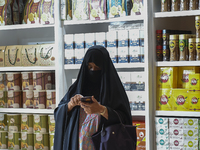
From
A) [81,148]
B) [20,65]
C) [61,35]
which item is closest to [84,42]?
[61,35]

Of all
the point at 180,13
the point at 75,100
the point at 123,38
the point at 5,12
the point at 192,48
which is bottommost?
the point at 75,100

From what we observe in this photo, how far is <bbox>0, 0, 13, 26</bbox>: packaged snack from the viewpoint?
293 centimetres

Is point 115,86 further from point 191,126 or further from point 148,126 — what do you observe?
point 191,126

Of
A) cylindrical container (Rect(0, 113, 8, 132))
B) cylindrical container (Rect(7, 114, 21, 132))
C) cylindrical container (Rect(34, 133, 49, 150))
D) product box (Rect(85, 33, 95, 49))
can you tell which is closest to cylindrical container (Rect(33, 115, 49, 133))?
cylindrical container (Rect(34, 133, 49, 150))

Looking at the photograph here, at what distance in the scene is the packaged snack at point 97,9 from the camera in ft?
8.51

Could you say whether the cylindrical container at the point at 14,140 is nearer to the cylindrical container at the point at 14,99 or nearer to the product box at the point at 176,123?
the cylindrical container at the point at 14,99

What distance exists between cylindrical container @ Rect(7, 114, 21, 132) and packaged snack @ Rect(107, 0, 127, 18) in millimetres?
1411

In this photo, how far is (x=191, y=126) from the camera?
Answer: 2416 mm

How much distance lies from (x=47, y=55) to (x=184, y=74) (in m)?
1.31

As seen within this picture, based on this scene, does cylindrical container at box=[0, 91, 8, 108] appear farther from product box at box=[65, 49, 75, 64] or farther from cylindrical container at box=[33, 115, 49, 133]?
product box at box=[65, 49, 75, 64]

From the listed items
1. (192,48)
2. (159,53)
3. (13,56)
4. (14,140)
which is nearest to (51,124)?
(14,140)

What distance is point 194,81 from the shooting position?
2.42 meters

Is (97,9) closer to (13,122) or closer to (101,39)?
(101,39)

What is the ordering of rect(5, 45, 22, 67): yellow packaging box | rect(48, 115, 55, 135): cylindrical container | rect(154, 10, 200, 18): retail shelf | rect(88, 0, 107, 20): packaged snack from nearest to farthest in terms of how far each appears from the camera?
rect(154, 10, 200, 18): retail shelf, rect(88, 0, 107, 20): packaged snack, rect(48, 115, 55, 135): cylindrical container, rect(5, 45, 22, 67): yellow packaging box
